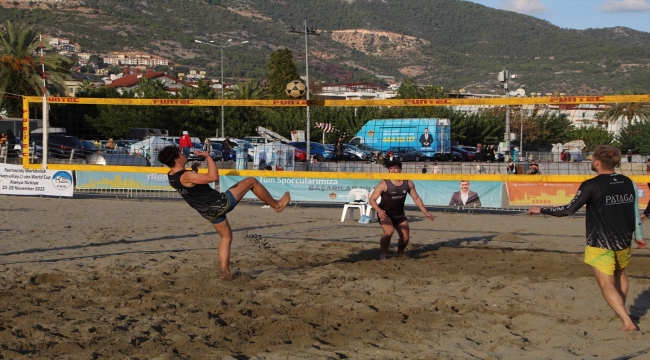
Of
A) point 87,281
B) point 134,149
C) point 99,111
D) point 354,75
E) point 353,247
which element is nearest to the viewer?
point 87,281

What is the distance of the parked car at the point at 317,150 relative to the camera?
17500 millimetres

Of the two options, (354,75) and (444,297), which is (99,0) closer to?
(354,75)

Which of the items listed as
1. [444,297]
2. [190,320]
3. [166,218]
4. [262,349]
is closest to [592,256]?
[444,297]

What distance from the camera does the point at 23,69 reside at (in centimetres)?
3428

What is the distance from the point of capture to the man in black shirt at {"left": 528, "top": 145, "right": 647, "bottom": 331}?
5586 millimetres

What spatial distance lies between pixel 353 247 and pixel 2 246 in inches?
179

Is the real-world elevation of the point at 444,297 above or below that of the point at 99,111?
below

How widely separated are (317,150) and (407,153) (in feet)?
20.9

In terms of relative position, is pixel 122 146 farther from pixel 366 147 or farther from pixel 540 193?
pixel 540 193

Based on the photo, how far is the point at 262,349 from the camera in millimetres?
4852

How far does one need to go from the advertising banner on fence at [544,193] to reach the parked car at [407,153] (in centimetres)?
199

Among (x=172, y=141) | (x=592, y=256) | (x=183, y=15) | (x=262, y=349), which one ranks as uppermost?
(x=183, y=15)

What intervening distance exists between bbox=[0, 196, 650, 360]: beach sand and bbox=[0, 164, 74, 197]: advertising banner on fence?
5390 mm

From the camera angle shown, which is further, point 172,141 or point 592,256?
point 172,141
